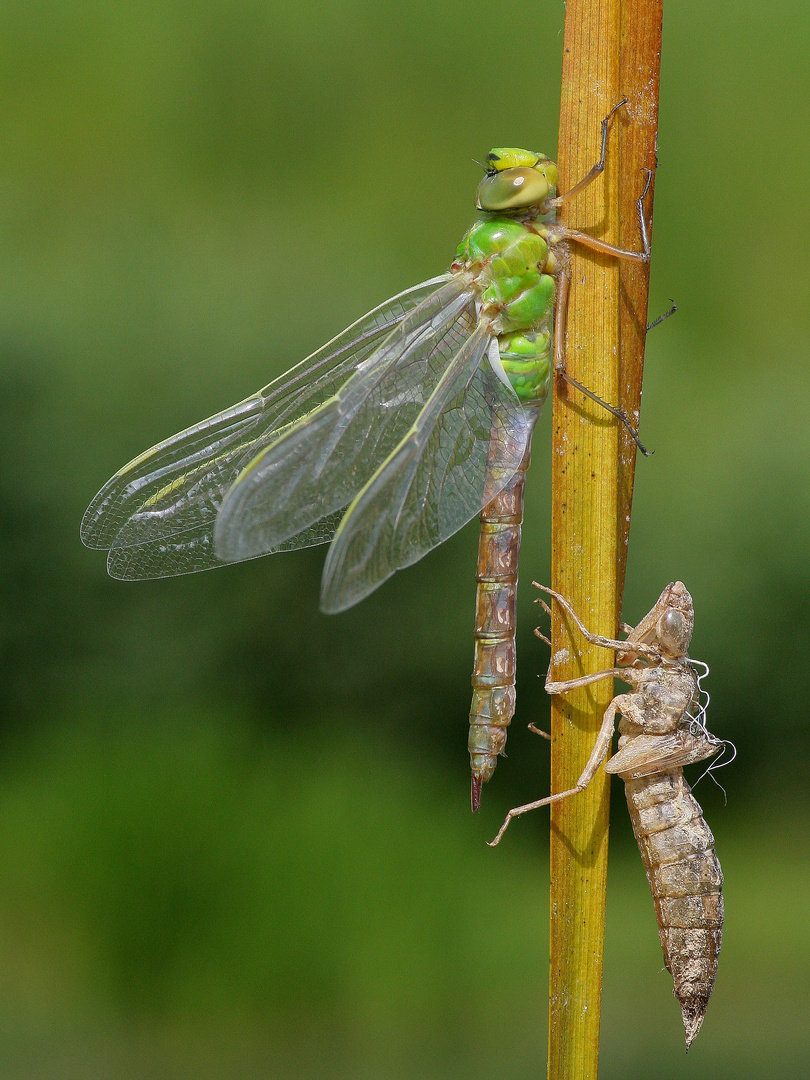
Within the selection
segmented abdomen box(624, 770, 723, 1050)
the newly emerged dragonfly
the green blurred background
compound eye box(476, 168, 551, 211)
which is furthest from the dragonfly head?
the green blurred background

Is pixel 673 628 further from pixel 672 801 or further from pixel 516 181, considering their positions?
pixel 516 181

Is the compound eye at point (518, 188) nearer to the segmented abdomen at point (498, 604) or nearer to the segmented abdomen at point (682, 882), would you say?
the segmented abdomen at point (498, 604)

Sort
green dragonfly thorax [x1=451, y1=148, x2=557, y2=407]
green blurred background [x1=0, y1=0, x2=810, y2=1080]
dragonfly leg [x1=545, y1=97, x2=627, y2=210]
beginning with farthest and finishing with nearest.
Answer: green blurred background [x1=0, y1=0, x2=810, y2=1080] → green dragonfly thorax [x1=451, y1=148, x2=557, y2=407] → dragonfly leg [x1=545, y1=97, x2=627, y2=210]

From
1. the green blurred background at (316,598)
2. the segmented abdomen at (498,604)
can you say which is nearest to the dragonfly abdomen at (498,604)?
the segmented abdomen at (498,604)

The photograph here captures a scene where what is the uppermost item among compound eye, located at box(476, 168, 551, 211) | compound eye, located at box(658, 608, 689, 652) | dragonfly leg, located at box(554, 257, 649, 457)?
compound eye, located at box(476, 168, 551, 211)

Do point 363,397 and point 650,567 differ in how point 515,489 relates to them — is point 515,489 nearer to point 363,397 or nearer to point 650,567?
point 363,397

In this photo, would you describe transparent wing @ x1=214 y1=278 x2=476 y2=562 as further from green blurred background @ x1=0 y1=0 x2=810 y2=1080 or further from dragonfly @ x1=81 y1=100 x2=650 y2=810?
green blurred background @ x1=0 y1=0 x2=810 y2=1080

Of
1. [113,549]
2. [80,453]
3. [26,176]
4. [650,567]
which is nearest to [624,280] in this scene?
[113,549]
